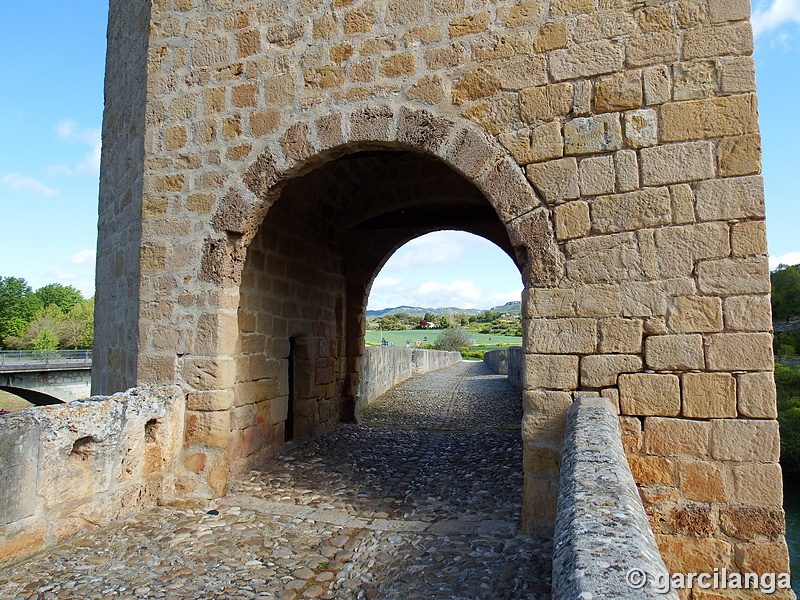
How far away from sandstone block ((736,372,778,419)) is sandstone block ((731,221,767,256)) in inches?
25.9

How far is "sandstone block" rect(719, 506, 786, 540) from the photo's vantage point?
2.83m

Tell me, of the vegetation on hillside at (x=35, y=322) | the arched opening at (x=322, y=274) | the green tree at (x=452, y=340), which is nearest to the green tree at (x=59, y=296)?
the vegetation on hillside at (x=35, y=322)

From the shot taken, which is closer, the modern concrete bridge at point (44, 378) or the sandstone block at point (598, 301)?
the sandstone block at point (598, 301)

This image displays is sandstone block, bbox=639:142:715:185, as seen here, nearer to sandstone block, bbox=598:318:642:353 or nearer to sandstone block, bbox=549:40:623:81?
sandstone block, bbox=549:40:623:81

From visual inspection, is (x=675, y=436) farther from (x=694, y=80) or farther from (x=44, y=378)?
(x=44, y=378)

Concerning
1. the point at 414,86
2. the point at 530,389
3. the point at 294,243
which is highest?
the point at 414,86

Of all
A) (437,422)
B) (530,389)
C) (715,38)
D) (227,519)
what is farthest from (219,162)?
(437,422)

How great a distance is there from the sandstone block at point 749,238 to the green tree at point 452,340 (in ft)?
123

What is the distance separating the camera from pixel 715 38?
3115mm

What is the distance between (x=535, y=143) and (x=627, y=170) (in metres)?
0.57

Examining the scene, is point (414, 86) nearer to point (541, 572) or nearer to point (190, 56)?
point (190, 56)

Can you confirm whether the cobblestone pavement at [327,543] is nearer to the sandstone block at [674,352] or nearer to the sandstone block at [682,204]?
the sandstone block at [674,352]

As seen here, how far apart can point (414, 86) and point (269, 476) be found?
10.6 feet

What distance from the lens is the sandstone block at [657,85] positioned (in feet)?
10.4
